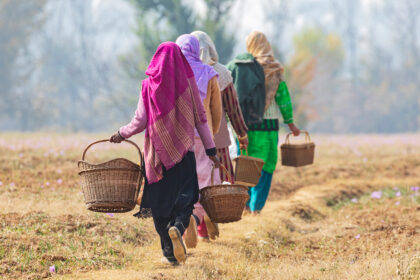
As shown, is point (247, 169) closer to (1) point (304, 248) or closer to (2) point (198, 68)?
(1) point (304, 248)

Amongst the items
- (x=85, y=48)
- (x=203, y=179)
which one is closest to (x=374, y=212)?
(x=203, y=179)

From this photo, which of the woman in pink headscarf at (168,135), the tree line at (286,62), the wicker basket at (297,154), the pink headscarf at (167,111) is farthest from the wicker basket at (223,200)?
the tree line at (286,62)

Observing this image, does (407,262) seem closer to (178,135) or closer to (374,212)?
(178,135)

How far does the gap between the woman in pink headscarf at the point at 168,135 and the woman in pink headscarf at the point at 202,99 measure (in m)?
0.52

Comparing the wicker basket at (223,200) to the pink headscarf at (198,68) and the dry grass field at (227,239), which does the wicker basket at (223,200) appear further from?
the pink headscarf at (198,68)

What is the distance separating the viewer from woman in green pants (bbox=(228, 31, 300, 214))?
684cm

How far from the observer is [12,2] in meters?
37.9

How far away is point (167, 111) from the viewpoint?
433cm

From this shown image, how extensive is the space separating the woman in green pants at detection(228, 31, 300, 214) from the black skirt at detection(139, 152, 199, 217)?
2.49 m

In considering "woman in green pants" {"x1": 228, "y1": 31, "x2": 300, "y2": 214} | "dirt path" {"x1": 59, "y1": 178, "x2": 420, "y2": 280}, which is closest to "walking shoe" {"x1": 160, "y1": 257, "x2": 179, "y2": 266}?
"dirt path" {"x1": 59, "y1": 178, "x2": 420, "y2": 280}

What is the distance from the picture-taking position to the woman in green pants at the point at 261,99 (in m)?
6.84

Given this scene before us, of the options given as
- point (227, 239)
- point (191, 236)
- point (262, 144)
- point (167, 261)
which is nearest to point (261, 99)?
point (262, 144)

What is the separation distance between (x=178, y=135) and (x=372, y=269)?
5.50 feet

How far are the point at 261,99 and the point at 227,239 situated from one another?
1.81 meters
